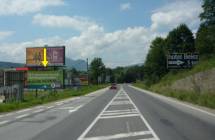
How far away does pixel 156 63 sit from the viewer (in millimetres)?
115062

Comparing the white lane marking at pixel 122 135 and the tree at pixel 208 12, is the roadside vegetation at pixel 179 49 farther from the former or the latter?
the white lane marking at pixel 122 135

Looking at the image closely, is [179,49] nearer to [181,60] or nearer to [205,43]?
[205,43]

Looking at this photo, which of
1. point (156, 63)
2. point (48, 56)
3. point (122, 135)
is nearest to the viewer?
point (122, 135)

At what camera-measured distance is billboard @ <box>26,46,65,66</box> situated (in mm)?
72688

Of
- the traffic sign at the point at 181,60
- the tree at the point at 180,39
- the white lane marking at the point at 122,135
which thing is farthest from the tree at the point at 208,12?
the white lane marking at the point at 122,135

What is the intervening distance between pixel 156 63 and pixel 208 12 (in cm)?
4598

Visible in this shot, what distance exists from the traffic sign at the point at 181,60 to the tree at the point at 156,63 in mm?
52866

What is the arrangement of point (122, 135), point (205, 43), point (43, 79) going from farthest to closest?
point (205, 43) < point (43, 79) < point (122, 135)

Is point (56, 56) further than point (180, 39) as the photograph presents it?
No

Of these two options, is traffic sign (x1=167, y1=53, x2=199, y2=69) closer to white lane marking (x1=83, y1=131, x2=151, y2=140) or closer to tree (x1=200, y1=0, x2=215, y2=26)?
tree (x1=200, y1=0, x2=215, y2=26)

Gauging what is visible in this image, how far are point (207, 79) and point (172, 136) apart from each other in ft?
109

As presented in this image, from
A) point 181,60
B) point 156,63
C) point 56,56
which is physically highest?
point 156,63

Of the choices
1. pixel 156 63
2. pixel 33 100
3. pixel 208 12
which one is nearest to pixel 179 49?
pixel 156 63

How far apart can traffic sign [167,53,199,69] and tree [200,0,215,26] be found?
47.2 ft
